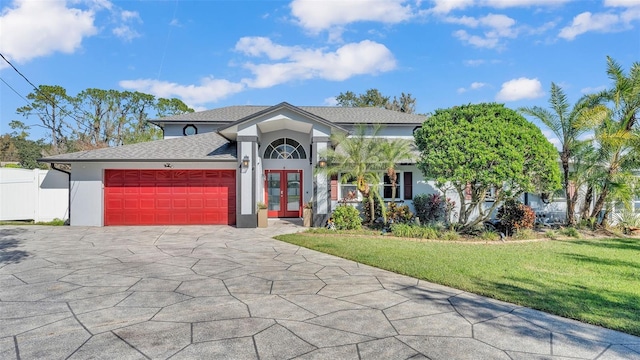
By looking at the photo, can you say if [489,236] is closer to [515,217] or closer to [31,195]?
[515,217]

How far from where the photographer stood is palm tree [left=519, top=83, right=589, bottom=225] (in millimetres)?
12656

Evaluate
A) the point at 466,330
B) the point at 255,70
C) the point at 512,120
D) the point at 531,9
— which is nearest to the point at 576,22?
the point at 531,9

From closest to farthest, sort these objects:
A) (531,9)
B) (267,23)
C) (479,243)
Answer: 1. (479,243)
2. (531,9)
3. (267,23)

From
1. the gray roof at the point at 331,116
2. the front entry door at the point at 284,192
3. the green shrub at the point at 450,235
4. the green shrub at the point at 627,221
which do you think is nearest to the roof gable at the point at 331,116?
the gray roof at the point at 331,116

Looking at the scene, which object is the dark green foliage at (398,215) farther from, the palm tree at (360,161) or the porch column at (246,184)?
the porch column at (246,184)

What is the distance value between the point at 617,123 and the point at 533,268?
9.51 metres

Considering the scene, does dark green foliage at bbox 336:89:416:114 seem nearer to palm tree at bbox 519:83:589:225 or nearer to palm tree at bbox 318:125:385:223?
palm tree at bbox 519:83:589:225

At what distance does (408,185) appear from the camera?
15.1 metres

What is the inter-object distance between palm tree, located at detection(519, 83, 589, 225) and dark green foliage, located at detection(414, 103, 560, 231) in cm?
247

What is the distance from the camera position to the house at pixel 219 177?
44.0ft

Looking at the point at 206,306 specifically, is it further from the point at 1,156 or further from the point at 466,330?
the point at 1,156

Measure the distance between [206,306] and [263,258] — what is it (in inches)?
128

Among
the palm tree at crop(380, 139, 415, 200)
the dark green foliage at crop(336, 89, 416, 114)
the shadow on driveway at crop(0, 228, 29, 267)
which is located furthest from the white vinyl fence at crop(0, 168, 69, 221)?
the dark green foliage at crop(336, 89, 416, 114)

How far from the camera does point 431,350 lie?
11.5 ft
